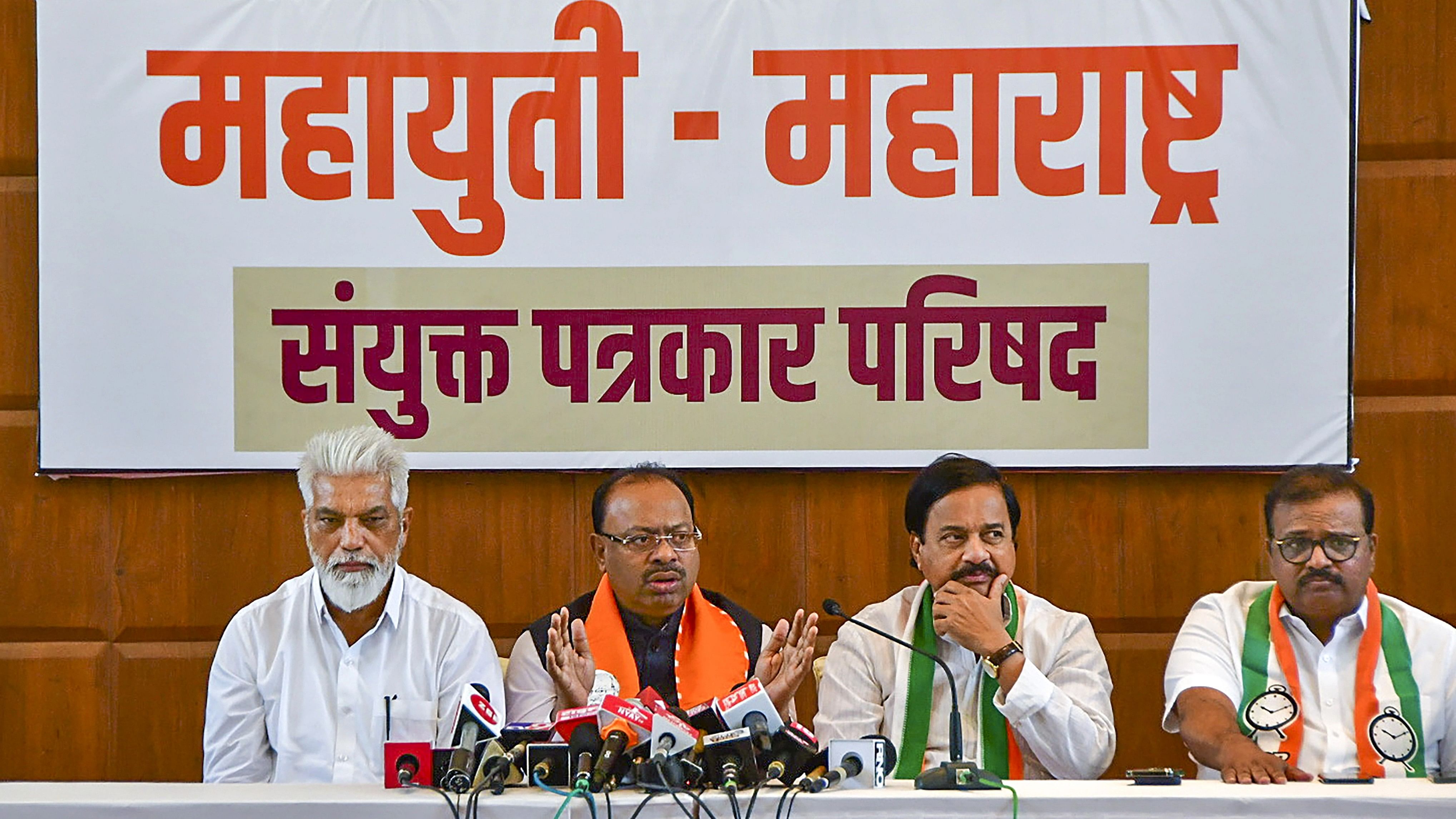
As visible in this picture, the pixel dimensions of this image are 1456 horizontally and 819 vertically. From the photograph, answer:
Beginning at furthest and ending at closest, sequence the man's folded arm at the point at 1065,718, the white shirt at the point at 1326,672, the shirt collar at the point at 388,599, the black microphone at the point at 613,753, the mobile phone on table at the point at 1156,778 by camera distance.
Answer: the shirt collar at the point at 388,599, the white shirt at the point at 1326,672, the man's folded arm at the point at 1065,718, the mobile phone on table at the point at 1156,778, the black microphone at the point at 613,753

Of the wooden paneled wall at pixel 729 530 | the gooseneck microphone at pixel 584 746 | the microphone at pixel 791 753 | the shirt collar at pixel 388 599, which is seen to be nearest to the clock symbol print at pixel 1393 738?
the wooden paneled wall at pixel 729 530

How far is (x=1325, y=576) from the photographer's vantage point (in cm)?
318

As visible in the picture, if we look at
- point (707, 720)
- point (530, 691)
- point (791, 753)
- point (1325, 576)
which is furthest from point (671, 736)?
point (1325, 576)

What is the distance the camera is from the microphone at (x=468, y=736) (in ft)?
8.07

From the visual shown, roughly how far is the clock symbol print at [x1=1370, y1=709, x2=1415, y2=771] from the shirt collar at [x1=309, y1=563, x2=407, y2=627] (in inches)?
86.6

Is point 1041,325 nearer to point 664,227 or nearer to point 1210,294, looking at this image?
point 1210,294

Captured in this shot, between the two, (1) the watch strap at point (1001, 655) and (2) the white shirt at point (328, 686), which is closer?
(1) the watch strap at point (1001, 655)

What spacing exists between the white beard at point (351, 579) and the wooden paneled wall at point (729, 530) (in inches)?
29.3

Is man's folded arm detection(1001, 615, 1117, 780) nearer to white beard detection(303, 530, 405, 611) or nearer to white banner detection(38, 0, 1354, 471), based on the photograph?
white banner detection(38, 0, 1354, 471)

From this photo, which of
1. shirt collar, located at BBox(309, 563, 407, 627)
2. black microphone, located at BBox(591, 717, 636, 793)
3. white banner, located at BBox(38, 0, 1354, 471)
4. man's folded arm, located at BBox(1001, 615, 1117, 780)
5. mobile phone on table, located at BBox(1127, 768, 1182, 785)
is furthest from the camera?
white banner, located at BBox(38, 0, 1354, 471)

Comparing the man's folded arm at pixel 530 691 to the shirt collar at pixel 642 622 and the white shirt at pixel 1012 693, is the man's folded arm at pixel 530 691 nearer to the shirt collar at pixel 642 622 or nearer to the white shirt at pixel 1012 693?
the shirt collar at pixel 642 622

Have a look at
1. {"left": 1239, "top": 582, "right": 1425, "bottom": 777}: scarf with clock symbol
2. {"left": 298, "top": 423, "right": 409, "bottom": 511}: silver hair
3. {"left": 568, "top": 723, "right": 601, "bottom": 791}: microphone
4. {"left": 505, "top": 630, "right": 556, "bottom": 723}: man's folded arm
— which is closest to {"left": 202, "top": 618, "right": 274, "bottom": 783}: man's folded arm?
{"left": 298, "top": 423, "right": 409, "bottom": 511}: silver hair

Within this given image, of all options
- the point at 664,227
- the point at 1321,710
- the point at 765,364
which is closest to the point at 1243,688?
the point at 1321,710

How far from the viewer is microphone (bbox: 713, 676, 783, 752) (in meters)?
2.49
